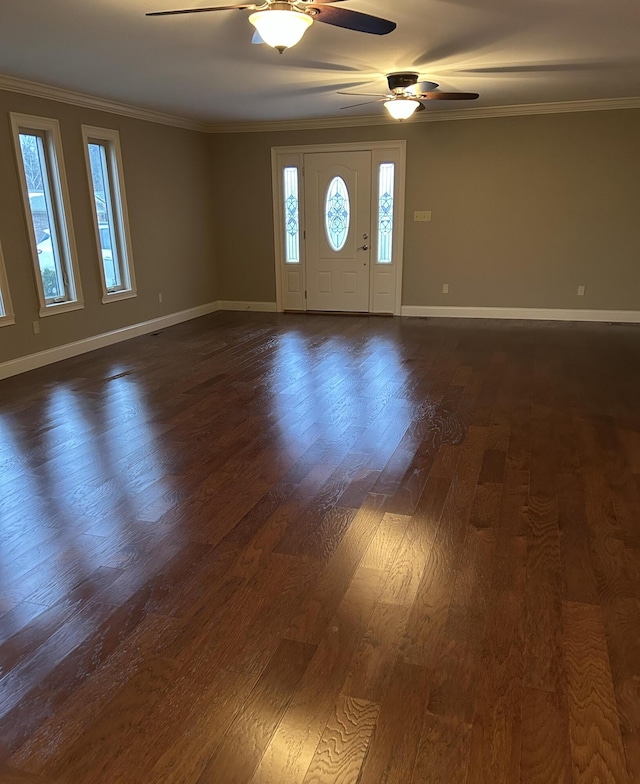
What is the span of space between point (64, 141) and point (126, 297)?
1.75 m

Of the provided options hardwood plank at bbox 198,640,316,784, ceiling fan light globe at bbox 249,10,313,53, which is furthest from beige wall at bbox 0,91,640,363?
hardwood plank at bbox 198,640,316,784

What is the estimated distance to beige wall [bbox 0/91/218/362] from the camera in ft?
17.1

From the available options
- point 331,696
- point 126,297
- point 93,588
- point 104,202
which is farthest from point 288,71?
point 331,696

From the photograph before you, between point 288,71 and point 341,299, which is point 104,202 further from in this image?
point 341,299

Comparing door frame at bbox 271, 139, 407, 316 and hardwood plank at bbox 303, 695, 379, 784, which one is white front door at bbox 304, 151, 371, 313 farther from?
hardwood plank at bbox 303, 695, 379, 784

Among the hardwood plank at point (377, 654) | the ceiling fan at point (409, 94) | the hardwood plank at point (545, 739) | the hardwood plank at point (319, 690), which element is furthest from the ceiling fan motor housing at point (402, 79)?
the hardwood plank at point (545, 739)

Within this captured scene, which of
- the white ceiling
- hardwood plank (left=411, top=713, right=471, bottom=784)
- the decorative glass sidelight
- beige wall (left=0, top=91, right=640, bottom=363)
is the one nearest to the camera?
hardwood plank (left=411, top=713, right=471, bottom=784)

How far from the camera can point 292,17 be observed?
2.84 metres

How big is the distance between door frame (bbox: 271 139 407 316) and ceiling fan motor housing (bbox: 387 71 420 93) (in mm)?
2449

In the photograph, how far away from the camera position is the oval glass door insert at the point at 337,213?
7805mm

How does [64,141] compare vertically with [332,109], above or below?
below

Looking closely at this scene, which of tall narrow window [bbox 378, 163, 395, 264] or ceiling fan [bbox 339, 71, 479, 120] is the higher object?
ceiling fan [bbox 339, 71, 479, 120]

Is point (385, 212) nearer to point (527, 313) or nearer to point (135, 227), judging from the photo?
point (527, 313)

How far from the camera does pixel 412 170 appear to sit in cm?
746
